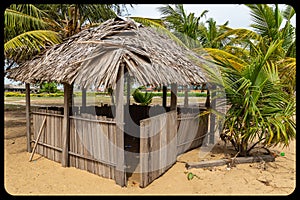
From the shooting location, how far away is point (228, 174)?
210 inches

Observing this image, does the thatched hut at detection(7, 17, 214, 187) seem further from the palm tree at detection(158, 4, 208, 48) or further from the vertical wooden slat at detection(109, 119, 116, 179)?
the palm tree at detection(158, 4, 208, 48)

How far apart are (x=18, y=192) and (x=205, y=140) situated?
549 cm

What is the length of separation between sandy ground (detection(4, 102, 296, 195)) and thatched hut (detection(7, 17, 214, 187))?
0.21 meters

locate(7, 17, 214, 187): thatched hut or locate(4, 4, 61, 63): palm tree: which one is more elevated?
locate(4, 4, 61, 63): palm tree

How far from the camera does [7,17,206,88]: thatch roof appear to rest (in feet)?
14.8

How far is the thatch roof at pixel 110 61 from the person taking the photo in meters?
4.52

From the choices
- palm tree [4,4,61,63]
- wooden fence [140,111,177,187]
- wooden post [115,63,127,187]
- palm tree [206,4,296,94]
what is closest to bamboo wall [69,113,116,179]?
wooden post [115,63,127,187]

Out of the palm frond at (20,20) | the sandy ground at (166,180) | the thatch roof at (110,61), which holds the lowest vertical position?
the sandy ground at (166,180)

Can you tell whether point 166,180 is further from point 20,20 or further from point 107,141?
point 20,20

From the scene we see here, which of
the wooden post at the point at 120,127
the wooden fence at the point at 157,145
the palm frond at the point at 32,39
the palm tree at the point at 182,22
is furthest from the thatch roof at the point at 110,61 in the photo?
the palm tree at the point at 182,22

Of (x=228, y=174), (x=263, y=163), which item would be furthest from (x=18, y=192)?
(x=263, y=163)

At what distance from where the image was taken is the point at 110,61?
459 cm

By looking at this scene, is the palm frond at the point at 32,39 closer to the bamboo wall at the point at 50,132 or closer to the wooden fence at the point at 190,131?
the bamboo wall at the point at 50,132

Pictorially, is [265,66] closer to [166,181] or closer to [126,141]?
[166,181]
